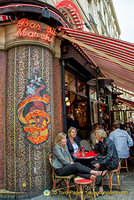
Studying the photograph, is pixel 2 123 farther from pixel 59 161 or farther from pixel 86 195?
pixel 86 195

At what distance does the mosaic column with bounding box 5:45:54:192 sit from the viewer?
402cm

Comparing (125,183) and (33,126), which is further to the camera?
(125,183)

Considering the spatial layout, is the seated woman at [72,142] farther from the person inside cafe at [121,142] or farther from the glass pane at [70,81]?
the glass pane at [70,81]

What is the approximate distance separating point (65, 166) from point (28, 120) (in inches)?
54.1

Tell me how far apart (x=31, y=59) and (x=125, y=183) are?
4.11 metres

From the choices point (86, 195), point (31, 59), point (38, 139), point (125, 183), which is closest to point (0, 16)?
point (31, 59)

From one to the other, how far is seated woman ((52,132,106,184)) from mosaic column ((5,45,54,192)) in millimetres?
361

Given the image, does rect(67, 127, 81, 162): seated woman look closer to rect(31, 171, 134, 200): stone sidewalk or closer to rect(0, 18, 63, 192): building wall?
rect(0, 18, 63, 192): building wall

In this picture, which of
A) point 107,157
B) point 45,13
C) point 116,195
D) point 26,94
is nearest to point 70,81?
point 26,94

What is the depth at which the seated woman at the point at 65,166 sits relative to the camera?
355 cm

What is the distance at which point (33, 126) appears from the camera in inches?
163

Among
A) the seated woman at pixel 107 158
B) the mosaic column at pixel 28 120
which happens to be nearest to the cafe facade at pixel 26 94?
the mosaic column at pixel 28 120

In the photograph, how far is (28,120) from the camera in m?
4.14

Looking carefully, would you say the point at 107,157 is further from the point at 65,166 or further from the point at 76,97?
the point at 76,97
